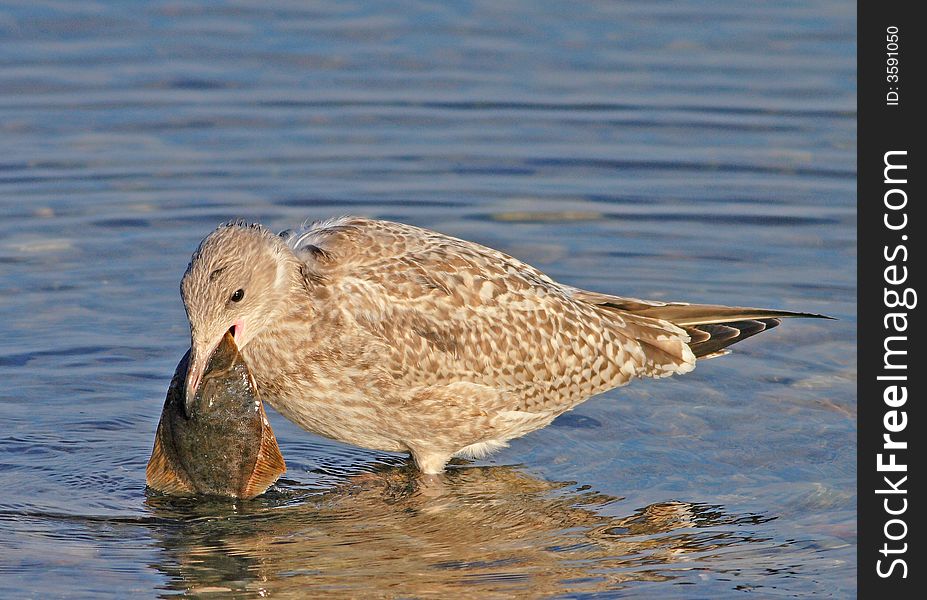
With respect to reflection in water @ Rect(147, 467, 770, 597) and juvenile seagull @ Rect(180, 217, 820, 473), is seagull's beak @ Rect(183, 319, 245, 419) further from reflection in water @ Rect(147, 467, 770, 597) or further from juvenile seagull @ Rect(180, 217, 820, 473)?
reflection in water @ Rect(147, 467, 770, 597)

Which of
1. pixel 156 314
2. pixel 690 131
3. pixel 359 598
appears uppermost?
pixel 690 131

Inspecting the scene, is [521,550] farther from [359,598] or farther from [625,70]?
[625,70]

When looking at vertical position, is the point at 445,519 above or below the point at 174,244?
below

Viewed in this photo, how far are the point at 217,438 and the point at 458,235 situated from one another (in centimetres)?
405

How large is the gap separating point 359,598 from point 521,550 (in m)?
0.87

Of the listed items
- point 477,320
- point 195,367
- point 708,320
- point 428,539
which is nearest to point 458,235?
point 708,320

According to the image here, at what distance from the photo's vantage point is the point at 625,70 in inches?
546

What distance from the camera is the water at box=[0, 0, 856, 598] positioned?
7543 mm

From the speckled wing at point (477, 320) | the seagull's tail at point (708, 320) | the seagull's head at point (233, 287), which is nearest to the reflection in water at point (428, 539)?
the speckled wing at point (477, 320)

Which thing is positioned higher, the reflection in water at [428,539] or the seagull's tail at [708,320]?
the seagull's tail at [708,320]

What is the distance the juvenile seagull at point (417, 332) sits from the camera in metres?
7.82

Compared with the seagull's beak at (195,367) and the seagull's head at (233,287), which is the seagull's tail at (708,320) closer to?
the seagull's head at (233,287)

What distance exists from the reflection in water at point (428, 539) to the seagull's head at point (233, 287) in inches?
29.6
